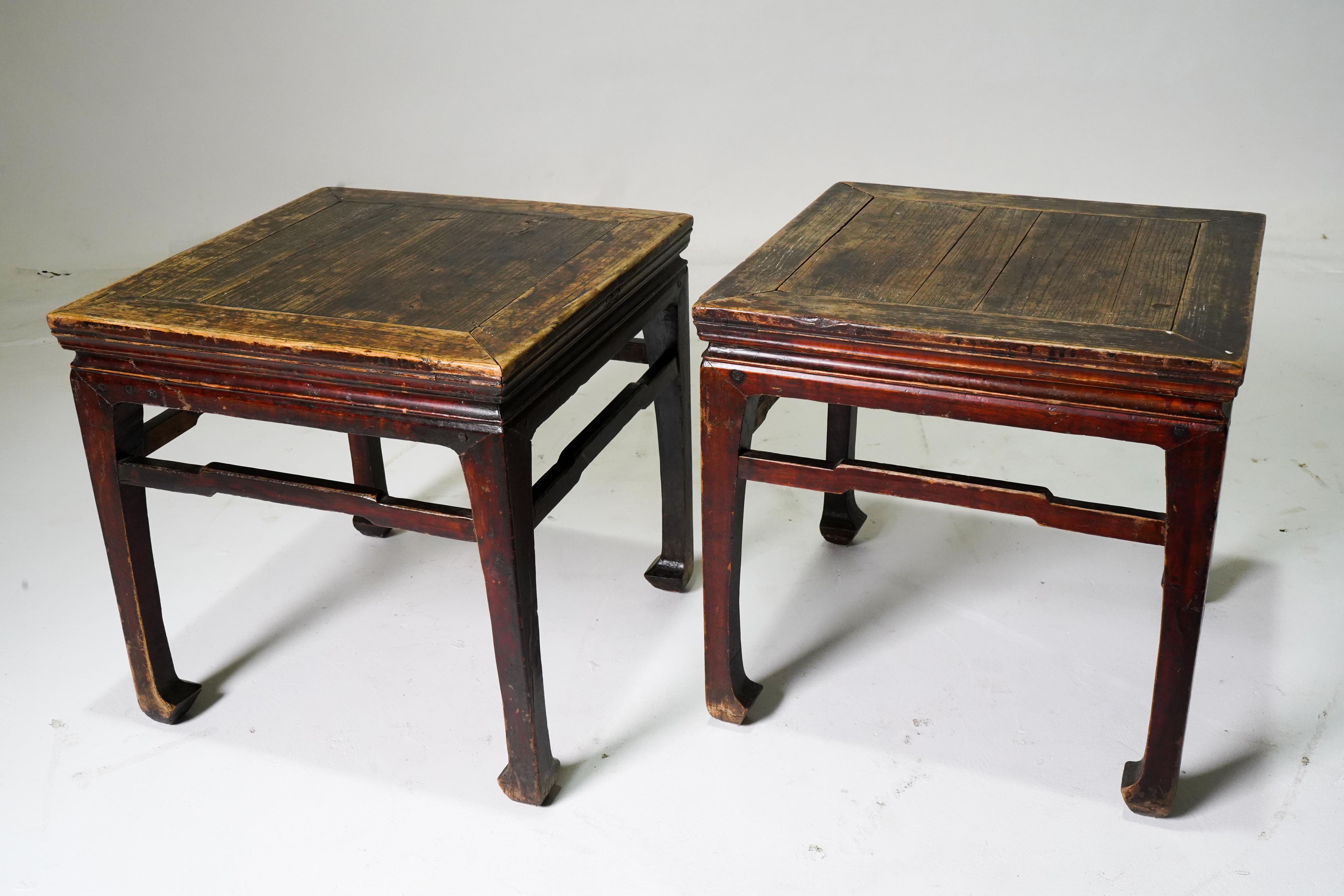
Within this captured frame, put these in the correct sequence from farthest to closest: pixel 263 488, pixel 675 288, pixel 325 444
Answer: pixel 325 444, pixel 675 288, pixel 263 488

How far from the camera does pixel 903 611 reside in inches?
71.2

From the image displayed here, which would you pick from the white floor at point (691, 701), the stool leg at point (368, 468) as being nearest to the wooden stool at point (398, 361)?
the white floor at point (691, 701)

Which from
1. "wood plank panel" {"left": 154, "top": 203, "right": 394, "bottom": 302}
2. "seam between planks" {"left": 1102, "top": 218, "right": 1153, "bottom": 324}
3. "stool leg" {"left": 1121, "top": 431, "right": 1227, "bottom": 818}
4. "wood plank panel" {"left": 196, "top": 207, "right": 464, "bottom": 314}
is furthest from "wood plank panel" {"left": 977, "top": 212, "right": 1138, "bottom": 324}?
"wood plank panel" {"left": 154, "top": 203, "right": 394, "bottom": 302}

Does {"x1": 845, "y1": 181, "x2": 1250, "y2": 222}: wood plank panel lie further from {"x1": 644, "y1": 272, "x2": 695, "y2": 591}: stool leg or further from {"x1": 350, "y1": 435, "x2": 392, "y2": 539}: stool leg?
{"x1": 350, "y1": 435, "x2": 392, "y2": 539}: stool leg

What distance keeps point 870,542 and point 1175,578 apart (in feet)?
2.44

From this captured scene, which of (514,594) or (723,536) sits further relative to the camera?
(723,536)

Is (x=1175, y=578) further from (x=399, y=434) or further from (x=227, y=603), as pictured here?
(x=227, y=603)

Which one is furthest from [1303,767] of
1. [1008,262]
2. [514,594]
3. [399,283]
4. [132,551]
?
[132,551]

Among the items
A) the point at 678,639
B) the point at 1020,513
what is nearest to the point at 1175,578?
the point at 1020,513

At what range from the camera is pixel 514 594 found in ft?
4.37

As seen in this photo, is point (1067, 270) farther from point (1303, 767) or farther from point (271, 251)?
point (271, 251)

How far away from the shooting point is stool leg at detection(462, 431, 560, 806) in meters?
1.28

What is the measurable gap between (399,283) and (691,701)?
2.16ft

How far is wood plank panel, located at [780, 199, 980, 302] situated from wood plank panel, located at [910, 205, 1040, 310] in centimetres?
1
